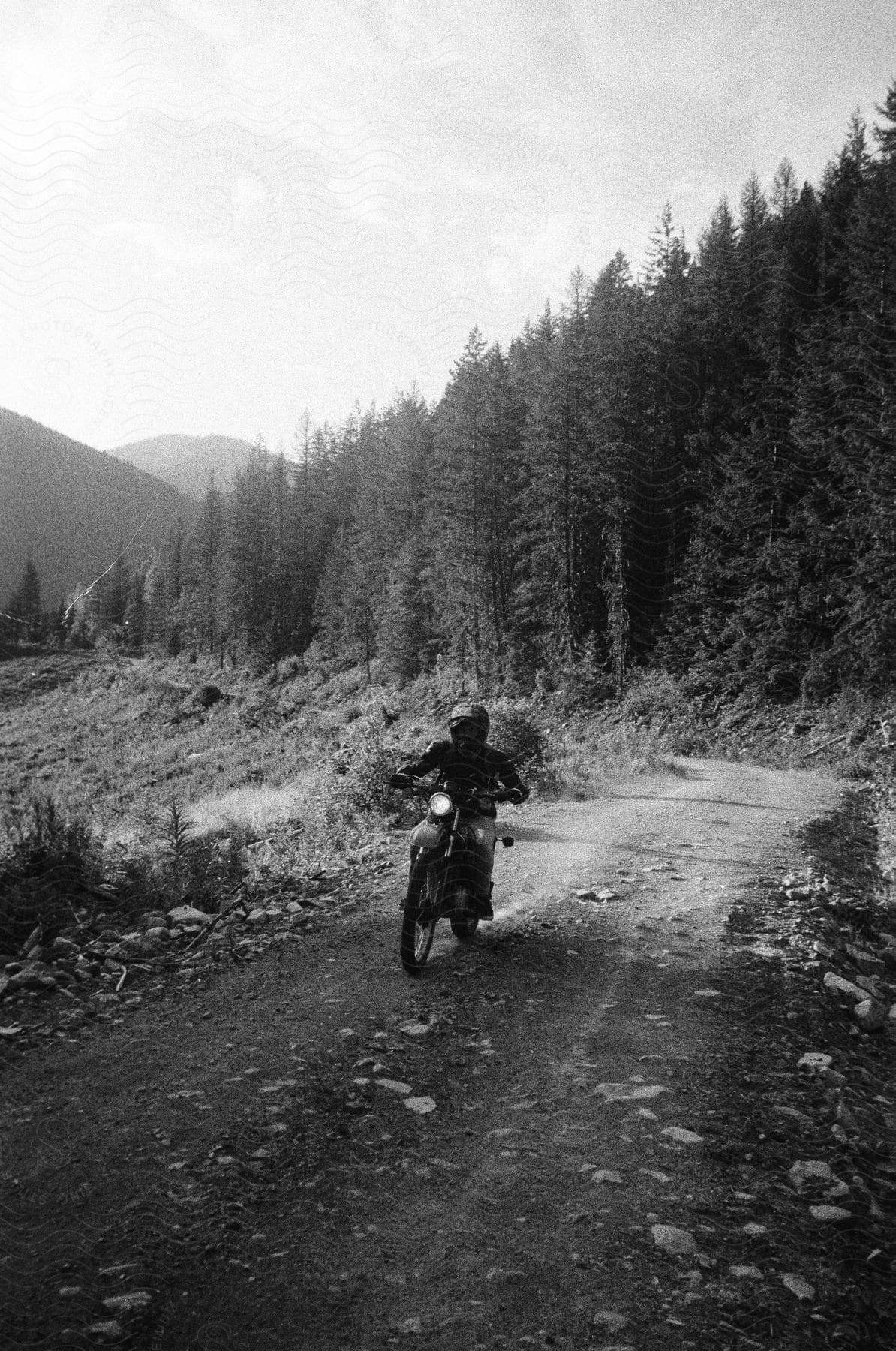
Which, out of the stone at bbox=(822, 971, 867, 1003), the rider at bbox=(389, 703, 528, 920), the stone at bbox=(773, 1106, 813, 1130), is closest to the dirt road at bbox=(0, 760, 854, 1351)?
the stone at bbox=(773, 1106, 813, 1130)

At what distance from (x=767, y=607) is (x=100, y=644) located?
75.8m

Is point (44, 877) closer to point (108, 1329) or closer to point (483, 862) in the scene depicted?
point (483, 862)

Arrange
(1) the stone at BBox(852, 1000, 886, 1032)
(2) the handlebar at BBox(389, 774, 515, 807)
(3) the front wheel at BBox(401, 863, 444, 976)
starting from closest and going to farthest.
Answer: (1) the stone at BBox(852, 1000, 886, 1032) < (3) the front wheel at BBox(401, 863, 444, 976) < (2) the handlebar at BBox(389, 774, 515, 807)

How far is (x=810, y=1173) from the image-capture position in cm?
322

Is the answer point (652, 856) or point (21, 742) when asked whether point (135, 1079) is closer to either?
point (652, 856)

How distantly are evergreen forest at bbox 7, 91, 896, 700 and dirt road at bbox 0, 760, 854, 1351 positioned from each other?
22.8m

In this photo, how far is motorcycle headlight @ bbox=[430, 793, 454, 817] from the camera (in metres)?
5.57

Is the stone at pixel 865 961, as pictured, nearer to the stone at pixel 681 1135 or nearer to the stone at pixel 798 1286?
the stone at pixel 681 1135

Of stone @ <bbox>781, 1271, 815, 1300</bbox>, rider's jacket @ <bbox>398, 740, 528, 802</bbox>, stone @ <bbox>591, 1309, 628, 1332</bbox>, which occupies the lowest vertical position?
stone @ <bbox>781, 1271, 815, 1300</bbox>

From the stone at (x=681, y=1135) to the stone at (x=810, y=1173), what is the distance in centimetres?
39

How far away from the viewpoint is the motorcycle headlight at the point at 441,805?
18.3ft

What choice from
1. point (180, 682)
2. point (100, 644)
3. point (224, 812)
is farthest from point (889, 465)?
point (100, 644)

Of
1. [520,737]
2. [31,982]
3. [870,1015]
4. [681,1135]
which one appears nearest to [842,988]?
[870,1015]

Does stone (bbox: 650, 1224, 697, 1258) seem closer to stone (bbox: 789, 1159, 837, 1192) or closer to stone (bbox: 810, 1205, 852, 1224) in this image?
stone (bbox: 810, 1205, 852, 1224)
